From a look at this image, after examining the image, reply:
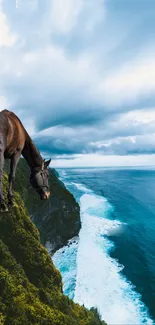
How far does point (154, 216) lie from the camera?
86.5m

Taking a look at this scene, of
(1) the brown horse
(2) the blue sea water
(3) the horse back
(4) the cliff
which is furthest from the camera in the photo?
(2) the blue sea water

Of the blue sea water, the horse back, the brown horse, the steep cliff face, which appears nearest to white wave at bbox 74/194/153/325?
the blue sea water

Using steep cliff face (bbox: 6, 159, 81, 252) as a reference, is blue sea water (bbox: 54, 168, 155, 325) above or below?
below

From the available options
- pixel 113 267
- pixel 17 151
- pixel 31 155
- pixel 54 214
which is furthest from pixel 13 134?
pixel 54 214

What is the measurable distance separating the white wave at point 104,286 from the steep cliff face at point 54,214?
398 cm

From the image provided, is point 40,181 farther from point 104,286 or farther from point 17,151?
point 104,286

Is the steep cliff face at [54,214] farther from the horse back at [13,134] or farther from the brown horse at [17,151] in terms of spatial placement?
the horse back at [13,134]

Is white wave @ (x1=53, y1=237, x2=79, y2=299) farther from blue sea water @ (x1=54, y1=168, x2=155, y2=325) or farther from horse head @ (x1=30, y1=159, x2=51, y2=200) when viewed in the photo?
horse head @ (x1=30, y1=159, x2=51, y2=200)

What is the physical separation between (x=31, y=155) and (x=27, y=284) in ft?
68.0

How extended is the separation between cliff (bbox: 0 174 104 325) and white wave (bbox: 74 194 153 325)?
799 cm

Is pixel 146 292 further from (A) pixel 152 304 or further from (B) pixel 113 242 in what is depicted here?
(B) pixel 113 242

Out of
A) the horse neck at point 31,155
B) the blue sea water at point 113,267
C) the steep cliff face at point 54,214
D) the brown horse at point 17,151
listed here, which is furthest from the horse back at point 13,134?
the steep cliff face at point 54,214

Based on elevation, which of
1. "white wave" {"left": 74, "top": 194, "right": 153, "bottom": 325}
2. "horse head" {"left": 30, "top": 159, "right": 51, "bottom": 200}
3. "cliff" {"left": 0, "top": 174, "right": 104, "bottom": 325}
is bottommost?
"white wave" {"left": 74, "top": 194, "right": 153, "bottom": 325}

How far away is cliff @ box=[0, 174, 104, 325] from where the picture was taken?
19.7 meters
